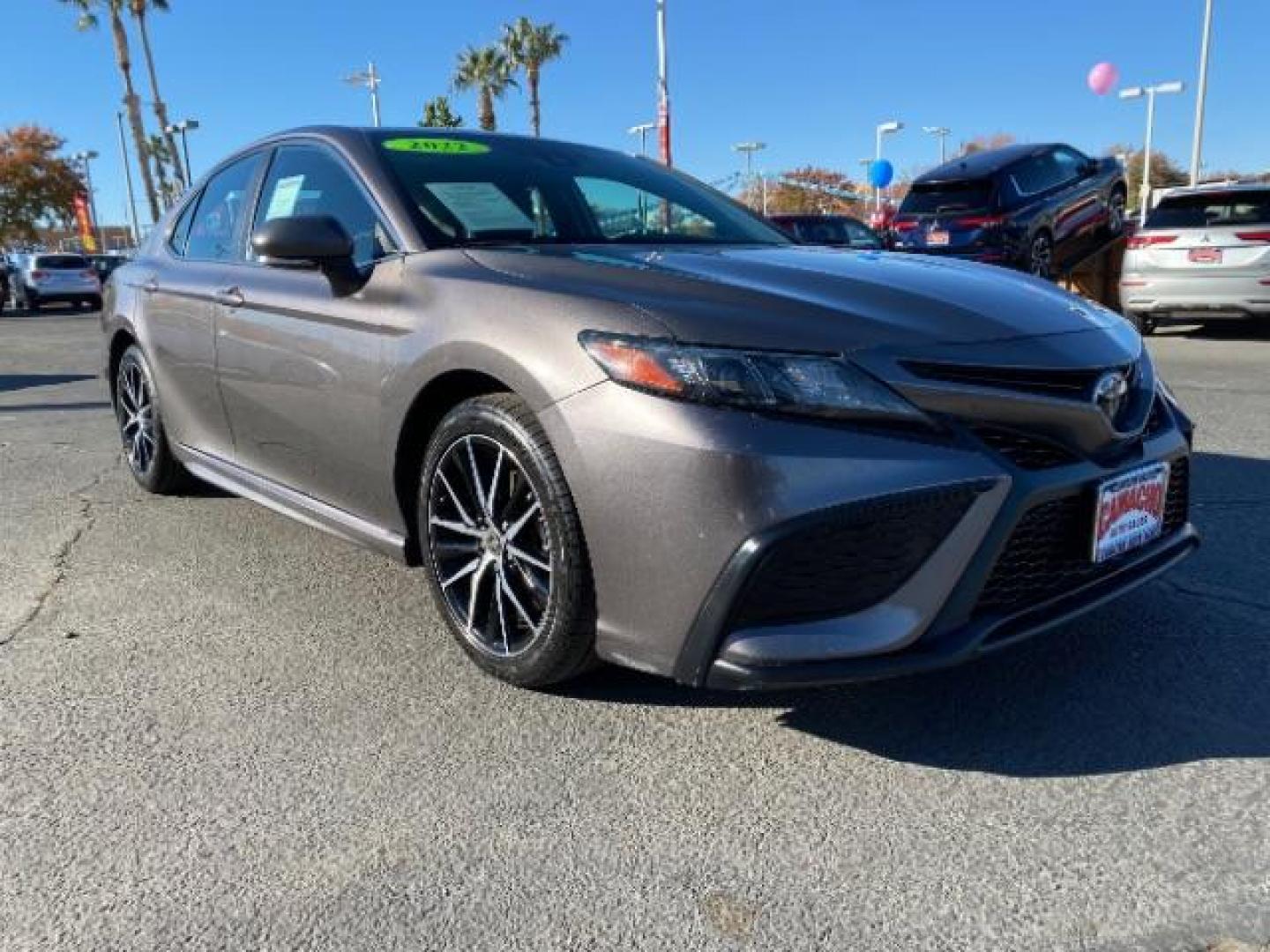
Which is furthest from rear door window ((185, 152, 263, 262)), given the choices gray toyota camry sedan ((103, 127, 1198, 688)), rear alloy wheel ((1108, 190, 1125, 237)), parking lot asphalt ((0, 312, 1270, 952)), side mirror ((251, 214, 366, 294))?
rear alloy wheel ((1108, 190, 1125, 237))

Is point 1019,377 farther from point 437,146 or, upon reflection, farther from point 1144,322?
point 1144,322

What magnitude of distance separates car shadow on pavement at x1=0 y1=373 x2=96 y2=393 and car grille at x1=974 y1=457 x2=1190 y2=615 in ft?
30.1

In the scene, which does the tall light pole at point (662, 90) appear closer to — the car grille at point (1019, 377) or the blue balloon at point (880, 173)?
the blue balloon at point (880, 173)

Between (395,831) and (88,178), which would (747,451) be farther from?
(88,178)

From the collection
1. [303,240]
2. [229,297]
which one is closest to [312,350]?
[303,240]

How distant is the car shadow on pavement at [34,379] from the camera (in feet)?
30.4

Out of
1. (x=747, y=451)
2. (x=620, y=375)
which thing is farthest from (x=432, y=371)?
(x=747, y=451)

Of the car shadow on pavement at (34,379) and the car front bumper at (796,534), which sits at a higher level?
the car front bumper at (796,534)

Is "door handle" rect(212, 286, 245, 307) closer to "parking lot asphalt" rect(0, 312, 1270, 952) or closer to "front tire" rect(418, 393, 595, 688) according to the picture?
"parking lot asphalt" rect(0, 312, 1270, 952)

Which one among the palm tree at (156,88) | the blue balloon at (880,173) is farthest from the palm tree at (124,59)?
the blue balloon at (880,173)

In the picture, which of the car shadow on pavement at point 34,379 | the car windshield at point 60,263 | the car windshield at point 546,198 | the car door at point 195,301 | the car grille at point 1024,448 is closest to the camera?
the car grille at point 1024,448

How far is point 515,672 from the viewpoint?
254 cm

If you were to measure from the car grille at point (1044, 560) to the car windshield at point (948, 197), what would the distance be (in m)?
9.82

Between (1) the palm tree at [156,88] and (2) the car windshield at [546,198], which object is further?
(1) the palm tree at [156,88]
